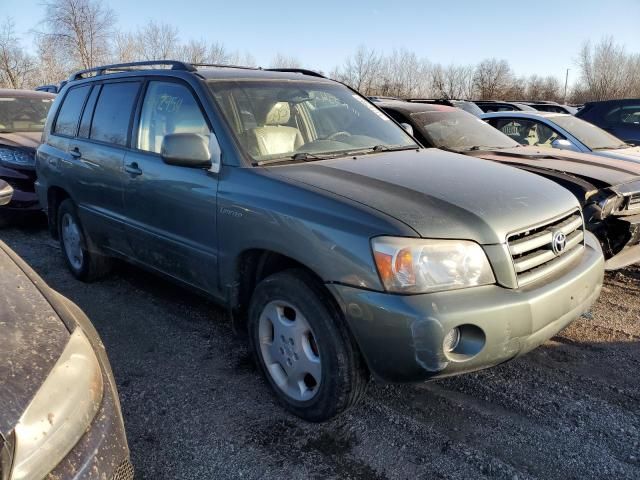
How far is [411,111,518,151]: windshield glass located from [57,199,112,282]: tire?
3467 mm

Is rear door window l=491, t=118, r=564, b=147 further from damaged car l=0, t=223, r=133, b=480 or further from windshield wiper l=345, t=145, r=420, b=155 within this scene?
damaged car l=0, t=223, r=133, b=480

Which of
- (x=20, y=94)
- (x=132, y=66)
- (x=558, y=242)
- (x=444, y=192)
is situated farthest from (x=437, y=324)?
(x=20, y=94)

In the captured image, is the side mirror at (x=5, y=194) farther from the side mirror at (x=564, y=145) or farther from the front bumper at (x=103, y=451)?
the side mirror at (x=564, y=145)

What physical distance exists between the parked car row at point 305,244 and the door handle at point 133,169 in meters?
0.01

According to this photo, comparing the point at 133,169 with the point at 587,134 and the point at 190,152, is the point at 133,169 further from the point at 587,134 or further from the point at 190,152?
the point at 587,134

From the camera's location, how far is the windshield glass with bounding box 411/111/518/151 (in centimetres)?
571

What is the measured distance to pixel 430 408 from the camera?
289 cm

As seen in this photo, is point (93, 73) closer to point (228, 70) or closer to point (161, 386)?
point (228, 70)

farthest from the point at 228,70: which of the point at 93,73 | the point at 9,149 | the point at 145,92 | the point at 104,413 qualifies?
the point at 9,149

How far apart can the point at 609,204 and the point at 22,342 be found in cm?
423


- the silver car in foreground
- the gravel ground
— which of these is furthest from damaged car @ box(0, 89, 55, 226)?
the silver car in foreground

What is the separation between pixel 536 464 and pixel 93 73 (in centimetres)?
468

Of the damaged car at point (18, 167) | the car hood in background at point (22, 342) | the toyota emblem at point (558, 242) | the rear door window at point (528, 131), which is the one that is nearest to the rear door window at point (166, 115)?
the car hood in background at point (22, 342)

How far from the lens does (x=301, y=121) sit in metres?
3.61
